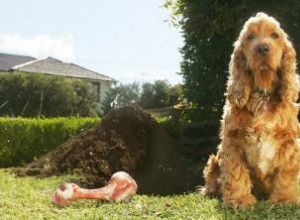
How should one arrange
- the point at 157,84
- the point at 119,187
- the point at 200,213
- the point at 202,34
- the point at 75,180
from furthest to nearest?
the point at 157,84 < the point at 202,34 < the point at 75,180 < the point at 119,187 < the point at 200,213

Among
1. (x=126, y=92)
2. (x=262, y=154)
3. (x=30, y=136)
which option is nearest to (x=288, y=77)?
(x=262, y=154)

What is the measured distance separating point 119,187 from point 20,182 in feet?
10.8

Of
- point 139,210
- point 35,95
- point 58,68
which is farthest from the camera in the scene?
point 58,68

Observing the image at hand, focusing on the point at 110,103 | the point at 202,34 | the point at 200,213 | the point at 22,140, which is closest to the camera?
the point at 200,213

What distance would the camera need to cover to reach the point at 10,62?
4647 cm

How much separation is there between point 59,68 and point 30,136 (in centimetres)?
3284

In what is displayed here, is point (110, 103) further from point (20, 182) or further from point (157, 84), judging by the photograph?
point (20, 182)

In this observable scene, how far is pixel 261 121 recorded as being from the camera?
216 inches

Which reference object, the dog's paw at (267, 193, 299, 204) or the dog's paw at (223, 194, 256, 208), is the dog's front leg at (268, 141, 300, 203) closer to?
the dog's paw at (267, 193, 299, 204)

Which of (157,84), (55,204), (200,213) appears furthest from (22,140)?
(157,84)

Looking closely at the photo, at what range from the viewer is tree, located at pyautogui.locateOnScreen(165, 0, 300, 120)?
10.1 m

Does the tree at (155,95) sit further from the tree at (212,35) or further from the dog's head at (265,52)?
Answer: the dog's head at (265,52)

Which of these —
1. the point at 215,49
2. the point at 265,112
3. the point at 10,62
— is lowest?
the point at 265,112

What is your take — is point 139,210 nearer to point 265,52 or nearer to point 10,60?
point 265,52
